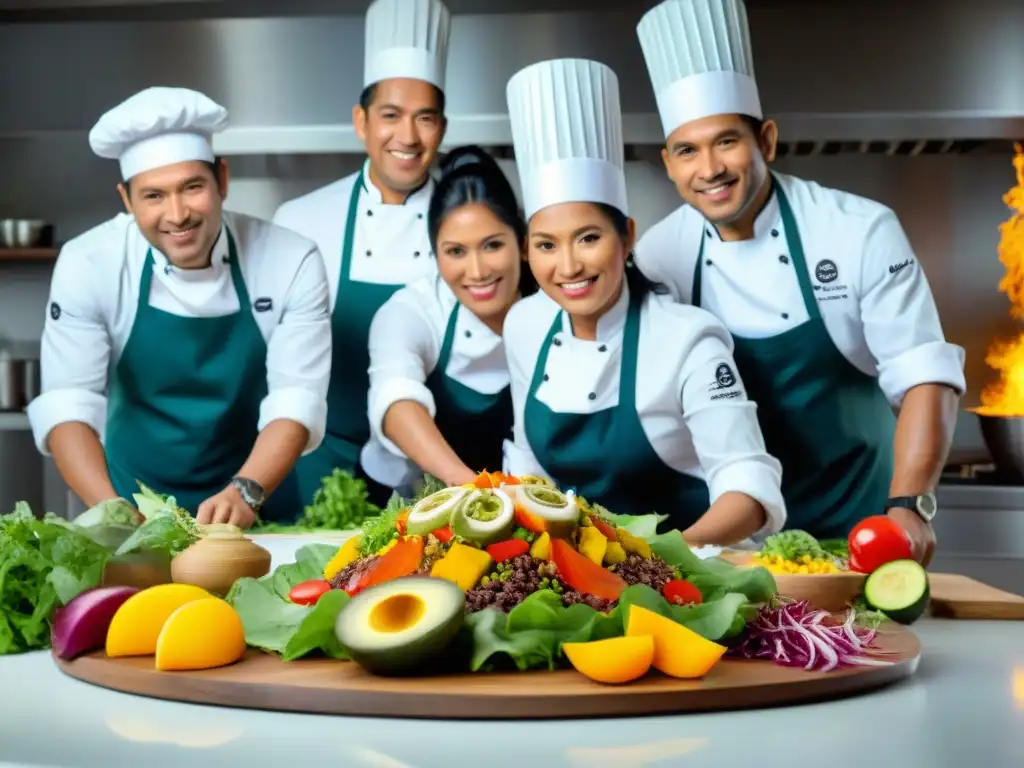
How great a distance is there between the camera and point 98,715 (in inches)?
44.9

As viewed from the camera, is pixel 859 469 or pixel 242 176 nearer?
pixel 859 469

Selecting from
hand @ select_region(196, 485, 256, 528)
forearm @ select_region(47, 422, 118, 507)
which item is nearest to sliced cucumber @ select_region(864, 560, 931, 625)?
hand @ select_region(196, 485, 256, 528)

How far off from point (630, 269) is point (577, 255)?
0.14 m

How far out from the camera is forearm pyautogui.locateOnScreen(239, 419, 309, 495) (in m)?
2.66

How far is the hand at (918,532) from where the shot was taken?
2.15 metres

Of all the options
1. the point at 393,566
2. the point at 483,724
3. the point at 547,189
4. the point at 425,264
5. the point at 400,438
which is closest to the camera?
the point at 483,724

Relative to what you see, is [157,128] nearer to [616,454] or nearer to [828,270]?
[616,454]

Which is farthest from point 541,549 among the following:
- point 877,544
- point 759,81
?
point 759,81

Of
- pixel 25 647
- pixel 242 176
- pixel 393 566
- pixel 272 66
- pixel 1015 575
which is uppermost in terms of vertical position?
pixel 272 66

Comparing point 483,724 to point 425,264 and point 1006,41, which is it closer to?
point 425,264

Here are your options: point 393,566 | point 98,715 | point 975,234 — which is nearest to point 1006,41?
point 975,234

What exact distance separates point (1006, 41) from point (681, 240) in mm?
1530

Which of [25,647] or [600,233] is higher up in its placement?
[600,233]

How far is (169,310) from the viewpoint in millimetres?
2830
